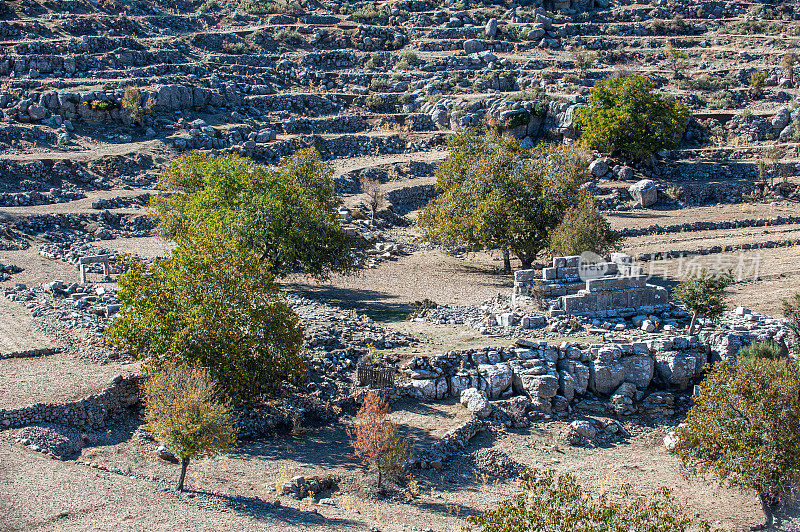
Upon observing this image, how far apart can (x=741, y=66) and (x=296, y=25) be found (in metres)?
36.7

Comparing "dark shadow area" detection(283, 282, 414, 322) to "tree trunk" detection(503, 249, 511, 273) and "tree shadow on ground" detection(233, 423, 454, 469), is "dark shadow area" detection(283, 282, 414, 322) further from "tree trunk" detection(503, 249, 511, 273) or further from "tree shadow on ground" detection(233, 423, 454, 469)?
"tree shadow on ground" detection(233, 423, 454, 469)

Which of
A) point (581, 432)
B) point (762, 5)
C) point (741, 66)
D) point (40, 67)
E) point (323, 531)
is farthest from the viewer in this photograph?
point (762, 5)

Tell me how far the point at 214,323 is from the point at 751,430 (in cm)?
1172

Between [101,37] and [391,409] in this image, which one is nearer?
[391,409]

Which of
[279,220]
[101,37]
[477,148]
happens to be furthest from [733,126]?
[101,37]

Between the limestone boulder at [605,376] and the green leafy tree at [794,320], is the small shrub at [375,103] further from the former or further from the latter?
the limestone boulder at [605,376]

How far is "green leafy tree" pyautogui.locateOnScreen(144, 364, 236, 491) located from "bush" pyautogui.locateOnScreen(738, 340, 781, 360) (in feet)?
43.6

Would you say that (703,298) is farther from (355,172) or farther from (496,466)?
(355,172)

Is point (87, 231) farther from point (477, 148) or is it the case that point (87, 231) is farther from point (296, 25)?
point (296, 25)

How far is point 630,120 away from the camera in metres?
43.1

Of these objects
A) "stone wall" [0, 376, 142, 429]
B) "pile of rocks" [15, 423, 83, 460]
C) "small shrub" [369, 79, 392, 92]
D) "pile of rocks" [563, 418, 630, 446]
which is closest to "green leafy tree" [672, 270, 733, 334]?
"pile of rocks" [563, 418, 630, 446]

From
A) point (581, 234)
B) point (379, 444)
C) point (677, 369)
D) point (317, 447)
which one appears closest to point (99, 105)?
point (581, 234)

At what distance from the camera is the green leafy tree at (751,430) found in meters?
13.9

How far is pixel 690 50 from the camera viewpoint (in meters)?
60.5
